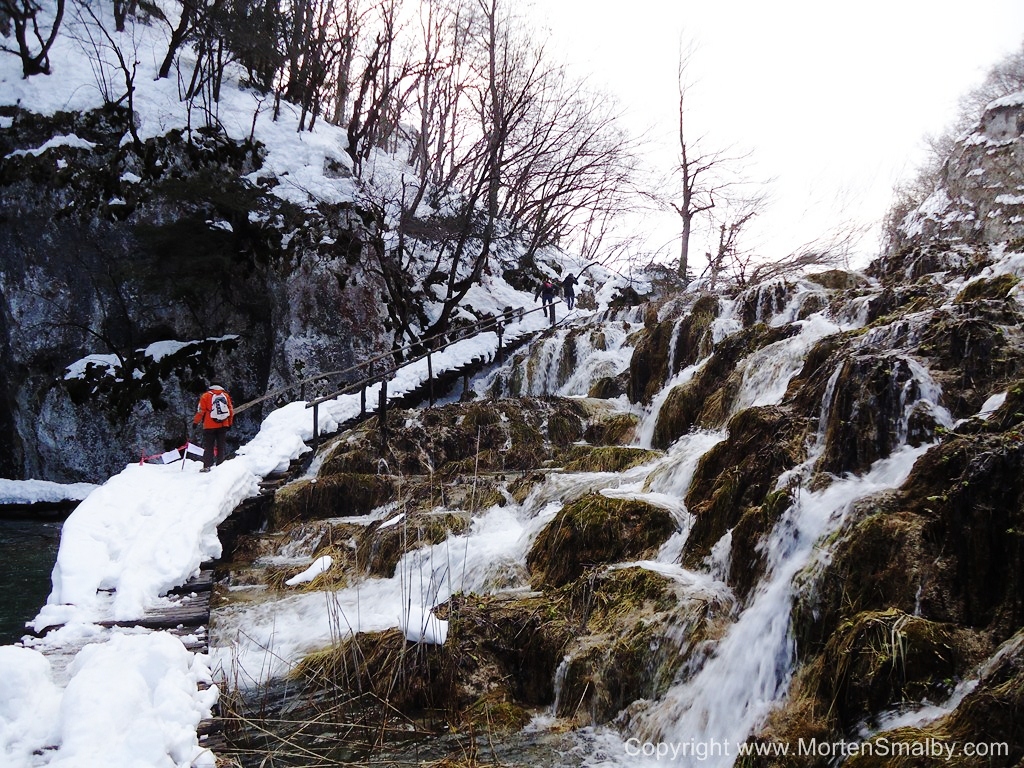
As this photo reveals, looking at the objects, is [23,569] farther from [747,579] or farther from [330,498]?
[747,579]

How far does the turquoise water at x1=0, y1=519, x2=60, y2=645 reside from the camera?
7.57 m

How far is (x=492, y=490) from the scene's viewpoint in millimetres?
8656

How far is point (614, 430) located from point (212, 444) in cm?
609

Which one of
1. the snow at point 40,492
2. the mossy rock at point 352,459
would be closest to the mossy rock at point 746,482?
the mossy rock at point 352,459

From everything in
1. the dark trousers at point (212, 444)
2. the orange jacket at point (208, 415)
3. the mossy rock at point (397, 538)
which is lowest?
the mossy rock at point (397, 538)

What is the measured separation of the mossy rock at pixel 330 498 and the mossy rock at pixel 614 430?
3598 millimetres

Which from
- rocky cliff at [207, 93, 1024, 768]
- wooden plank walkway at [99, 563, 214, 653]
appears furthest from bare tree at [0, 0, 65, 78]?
wooden plank walkway at [99, 563, 214, 653]

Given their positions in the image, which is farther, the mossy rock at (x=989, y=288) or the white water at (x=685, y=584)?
the mossy rock at (x=989, y=288)

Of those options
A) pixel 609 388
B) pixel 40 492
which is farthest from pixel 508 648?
pixel 40 492

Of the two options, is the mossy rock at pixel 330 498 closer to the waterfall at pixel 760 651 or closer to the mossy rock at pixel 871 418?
the waterfall at pixel 760 651

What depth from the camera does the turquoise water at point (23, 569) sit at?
7.57 meters

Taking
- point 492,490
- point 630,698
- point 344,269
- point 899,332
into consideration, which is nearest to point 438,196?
point 344,269

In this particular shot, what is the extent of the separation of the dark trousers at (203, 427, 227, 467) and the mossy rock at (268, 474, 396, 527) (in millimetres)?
1065

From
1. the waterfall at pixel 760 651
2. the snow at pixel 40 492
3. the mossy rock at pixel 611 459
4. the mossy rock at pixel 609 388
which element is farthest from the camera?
the snow at pixel 40 492
